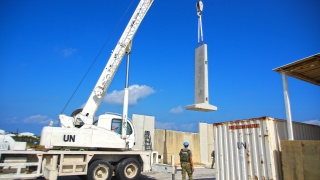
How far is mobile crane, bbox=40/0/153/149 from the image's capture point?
977 cm

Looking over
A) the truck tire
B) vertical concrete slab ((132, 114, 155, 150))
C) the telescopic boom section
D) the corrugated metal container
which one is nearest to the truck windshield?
the telescopic boom section

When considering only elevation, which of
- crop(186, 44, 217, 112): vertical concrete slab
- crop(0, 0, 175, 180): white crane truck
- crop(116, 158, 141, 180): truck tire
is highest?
crop(186, 44, 217, 112): vertical concrete slab

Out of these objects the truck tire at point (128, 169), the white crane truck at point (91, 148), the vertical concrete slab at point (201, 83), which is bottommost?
the truck tire at point (128, 169)

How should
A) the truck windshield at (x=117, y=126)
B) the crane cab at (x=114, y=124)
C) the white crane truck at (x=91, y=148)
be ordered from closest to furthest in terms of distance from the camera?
the white crane truck at (x=91, y=148), the crane cab at (x=114, y=124), the truck windshield at (x=117, y=126)

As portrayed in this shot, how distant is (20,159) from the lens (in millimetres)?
9086

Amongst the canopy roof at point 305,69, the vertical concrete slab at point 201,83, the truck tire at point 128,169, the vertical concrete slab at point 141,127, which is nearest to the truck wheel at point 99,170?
the truck tire at point 128,169

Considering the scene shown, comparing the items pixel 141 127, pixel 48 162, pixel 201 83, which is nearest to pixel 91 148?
pixel 48 162

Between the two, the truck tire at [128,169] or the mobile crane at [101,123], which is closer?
the mobile crane at [101,123]

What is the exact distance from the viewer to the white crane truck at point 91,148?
9.09m

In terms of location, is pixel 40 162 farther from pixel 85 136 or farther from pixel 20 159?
pixel 85 136

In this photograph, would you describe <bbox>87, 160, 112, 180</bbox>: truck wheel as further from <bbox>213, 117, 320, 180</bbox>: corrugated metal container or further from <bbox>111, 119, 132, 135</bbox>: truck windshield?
<bbox>213, 117, 320, 180</bbox>: corrugated metal container

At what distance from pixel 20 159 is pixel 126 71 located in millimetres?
5717

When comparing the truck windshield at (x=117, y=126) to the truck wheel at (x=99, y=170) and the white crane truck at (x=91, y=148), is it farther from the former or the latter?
the truck wheel at (x=99, y=170)

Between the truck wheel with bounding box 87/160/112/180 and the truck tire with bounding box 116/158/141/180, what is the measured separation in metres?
0.41
